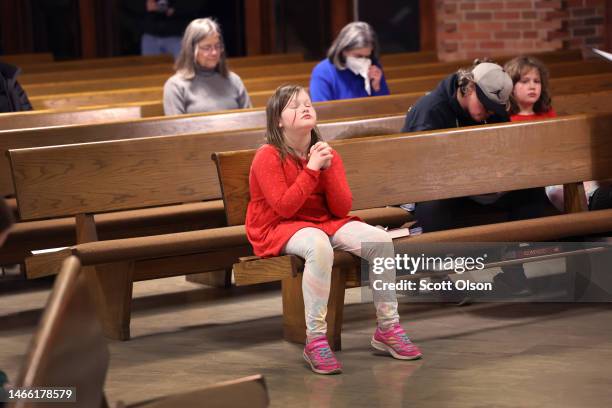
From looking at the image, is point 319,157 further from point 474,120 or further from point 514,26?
point 514,26

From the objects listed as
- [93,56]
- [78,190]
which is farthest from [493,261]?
[93,56]

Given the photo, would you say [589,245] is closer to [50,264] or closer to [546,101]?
[546,101]

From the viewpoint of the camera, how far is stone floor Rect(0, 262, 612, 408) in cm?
414

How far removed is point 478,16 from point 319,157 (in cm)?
668

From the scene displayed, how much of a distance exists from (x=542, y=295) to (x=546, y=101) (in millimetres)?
1086

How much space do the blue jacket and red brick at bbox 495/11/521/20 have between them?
3.31 metres

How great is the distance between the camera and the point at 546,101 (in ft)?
20.0

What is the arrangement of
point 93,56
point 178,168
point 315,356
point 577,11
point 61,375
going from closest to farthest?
point 61,375, point 315,356, point 178,168, point 577,11, point 93,56

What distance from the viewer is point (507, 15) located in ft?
34.8

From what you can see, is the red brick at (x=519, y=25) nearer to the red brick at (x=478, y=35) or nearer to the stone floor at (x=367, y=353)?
the red brick at (x=478, y=35)

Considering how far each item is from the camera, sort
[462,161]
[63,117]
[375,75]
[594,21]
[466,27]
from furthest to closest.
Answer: [466,27]
[594,21]
[375,75]
[63,117]
[462,161]

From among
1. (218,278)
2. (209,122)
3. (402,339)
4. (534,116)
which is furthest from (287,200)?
(534,116)

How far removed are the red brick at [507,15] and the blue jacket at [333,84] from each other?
10.9ft

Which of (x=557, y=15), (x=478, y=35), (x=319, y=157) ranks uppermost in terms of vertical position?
(x=557, y=15)
